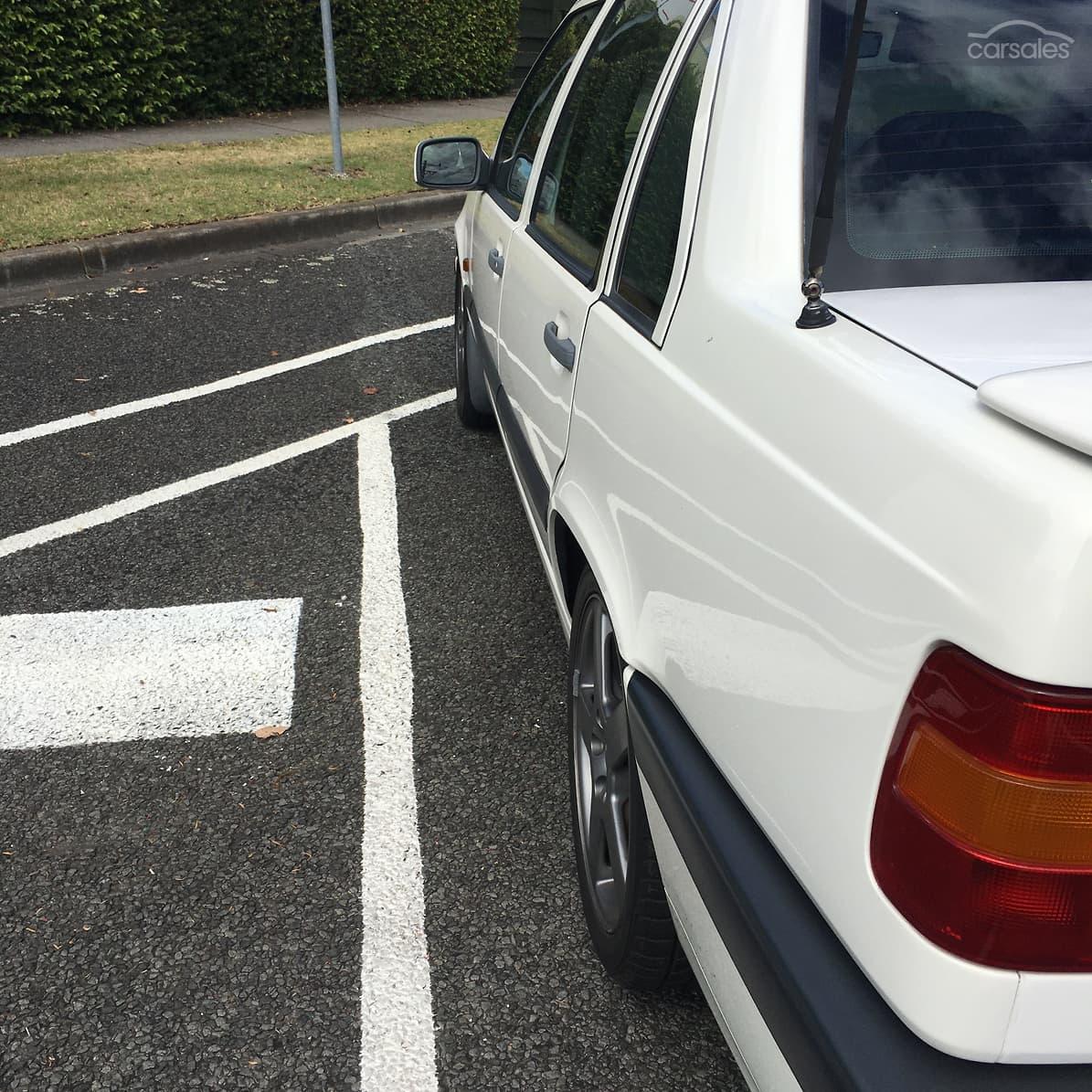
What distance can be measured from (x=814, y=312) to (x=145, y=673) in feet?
7.95

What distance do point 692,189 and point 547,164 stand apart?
1448mm

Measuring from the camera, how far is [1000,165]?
6.30 feet

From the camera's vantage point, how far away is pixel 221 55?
13500 mm

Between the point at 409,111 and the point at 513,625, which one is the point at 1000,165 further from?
the point at 409,111

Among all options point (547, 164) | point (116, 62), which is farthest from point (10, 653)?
point (116, 62)

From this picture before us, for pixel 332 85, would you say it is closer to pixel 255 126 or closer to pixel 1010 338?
pixel 255 126

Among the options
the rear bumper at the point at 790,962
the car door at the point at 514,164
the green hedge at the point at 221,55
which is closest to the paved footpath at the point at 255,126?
the green hedge at the point at 221,55

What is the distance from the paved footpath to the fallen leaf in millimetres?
9622

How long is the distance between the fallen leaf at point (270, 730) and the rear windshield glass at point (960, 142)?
6.45 feet

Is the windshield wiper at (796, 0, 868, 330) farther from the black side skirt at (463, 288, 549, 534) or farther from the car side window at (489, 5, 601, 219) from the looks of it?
the car side window at (489, 5, 601, 219)

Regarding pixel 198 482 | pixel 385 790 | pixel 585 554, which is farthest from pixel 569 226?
pixel 198 482

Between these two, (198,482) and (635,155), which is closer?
(635,155)

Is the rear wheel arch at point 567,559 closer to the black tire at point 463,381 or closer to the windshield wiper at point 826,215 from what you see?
the windshield wiper at point 826,215

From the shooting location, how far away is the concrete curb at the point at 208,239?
7609 mm
